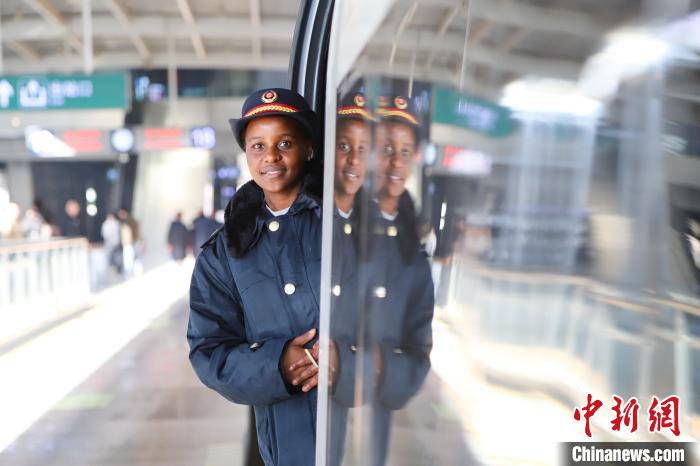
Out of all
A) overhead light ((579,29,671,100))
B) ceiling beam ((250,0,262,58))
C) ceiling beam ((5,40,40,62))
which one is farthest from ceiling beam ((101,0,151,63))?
overhead light ((579,29,671,100))

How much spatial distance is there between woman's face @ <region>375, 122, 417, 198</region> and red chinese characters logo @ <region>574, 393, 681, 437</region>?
354mm

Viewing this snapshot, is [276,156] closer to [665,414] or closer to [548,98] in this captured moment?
[548,98]

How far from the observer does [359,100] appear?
Result: 0.87m

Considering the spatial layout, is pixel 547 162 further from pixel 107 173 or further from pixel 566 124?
pixel 107 173

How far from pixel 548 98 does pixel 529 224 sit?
0.32 feet

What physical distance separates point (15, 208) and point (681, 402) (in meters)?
7.70

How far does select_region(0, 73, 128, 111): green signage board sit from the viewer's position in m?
6.00

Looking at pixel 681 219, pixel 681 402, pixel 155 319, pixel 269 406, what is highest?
pixel 681 219

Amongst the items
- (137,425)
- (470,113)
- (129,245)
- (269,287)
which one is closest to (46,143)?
(129,245)

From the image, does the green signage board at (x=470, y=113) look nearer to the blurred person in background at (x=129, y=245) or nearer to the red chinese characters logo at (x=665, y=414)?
the red chinese characters logo at (x=665, y=414)

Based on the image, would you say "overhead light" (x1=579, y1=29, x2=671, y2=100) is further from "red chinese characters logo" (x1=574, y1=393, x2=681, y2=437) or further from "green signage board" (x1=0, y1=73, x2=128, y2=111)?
"green signage board" (x1=0, y1=73, x2=128, y2=111)

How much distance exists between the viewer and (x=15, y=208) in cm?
683

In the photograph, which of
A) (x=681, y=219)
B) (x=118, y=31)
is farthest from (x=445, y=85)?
(x=118, y=31)

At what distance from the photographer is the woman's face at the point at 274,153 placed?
1.08 metres
